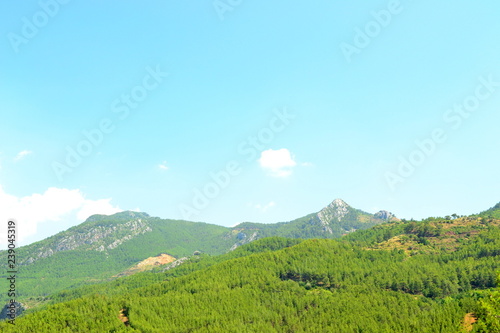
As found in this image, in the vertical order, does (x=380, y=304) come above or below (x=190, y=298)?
below

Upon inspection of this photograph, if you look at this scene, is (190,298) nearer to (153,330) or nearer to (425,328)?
(153,330)

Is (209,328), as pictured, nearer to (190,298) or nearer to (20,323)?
(190,298)

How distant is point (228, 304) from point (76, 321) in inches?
3099

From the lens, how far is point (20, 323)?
148875 mm

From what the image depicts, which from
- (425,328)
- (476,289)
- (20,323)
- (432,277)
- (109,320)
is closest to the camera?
(425,328)

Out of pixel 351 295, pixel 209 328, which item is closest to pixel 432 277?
pixel 351 295

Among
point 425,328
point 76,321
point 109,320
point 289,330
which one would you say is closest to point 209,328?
point 289,330

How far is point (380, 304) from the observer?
165125mm

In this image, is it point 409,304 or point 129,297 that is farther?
point 129,297

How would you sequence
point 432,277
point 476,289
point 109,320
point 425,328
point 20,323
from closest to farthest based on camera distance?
point 425,328, point 20,323, point 109,320, point 476,289, point 432,277

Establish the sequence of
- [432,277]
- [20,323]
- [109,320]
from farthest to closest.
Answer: [432,277] < [109,320] < [20,323]

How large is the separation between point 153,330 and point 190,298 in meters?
41.7

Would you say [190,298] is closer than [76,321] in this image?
No

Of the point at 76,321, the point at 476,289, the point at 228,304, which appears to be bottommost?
the point at 476,289
